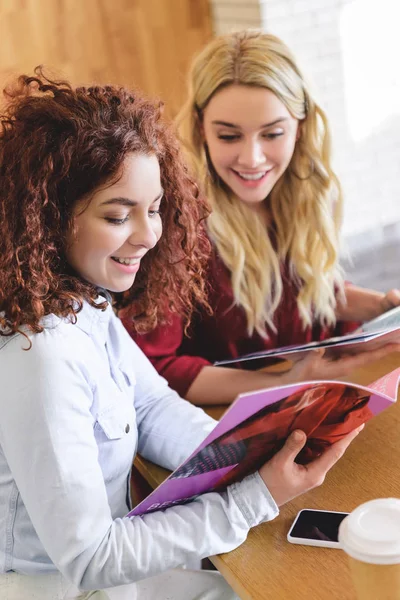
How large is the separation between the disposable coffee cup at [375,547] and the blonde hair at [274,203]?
1.02 m

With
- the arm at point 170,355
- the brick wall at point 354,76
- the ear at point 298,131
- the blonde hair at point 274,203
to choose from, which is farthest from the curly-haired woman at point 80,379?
the brick wall at point 354,76

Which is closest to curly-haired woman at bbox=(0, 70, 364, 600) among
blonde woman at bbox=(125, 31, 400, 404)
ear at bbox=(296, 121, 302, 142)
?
blonde woman at bbox=(125, 31, 400, 404)

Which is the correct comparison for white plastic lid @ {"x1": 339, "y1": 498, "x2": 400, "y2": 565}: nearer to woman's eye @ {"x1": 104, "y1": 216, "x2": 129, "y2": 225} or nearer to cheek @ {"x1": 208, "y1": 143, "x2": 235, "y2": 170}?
woman's eye @ {"x1": 104, "y1": 216, "x2": 129, "y2": 225}

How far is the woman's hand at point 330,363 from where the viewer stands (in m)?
1.51

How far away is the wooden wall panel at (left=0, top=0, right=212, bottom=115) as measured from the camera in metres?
3.19

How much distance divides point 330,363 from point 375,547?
705 millimetres

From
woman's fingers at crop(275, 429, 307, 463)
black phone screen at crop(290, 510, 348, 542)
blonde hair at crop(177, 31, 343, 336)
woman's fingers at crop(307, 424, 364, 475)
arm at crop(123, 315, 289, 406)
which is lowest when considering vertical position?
black phone screen at crop(290, 510, 348, 542)

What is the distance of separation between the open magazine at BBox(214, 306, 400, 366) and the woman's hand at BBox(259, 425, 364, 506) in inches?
9.3

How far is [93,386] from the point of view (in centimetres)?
121

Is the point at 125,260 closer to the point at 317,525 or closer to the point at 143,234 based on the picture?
the point at 143,234

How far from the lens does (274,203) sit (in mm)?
2004

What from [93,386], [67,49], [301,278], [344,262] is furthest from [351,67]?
[93,386]

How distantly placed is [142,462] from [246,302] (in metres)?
0.57

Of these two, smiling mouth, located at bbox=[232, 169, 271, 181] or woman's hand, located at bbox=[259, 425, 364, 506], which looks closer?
woman's hand, located at bbox=[259, 425, 364, 506]
